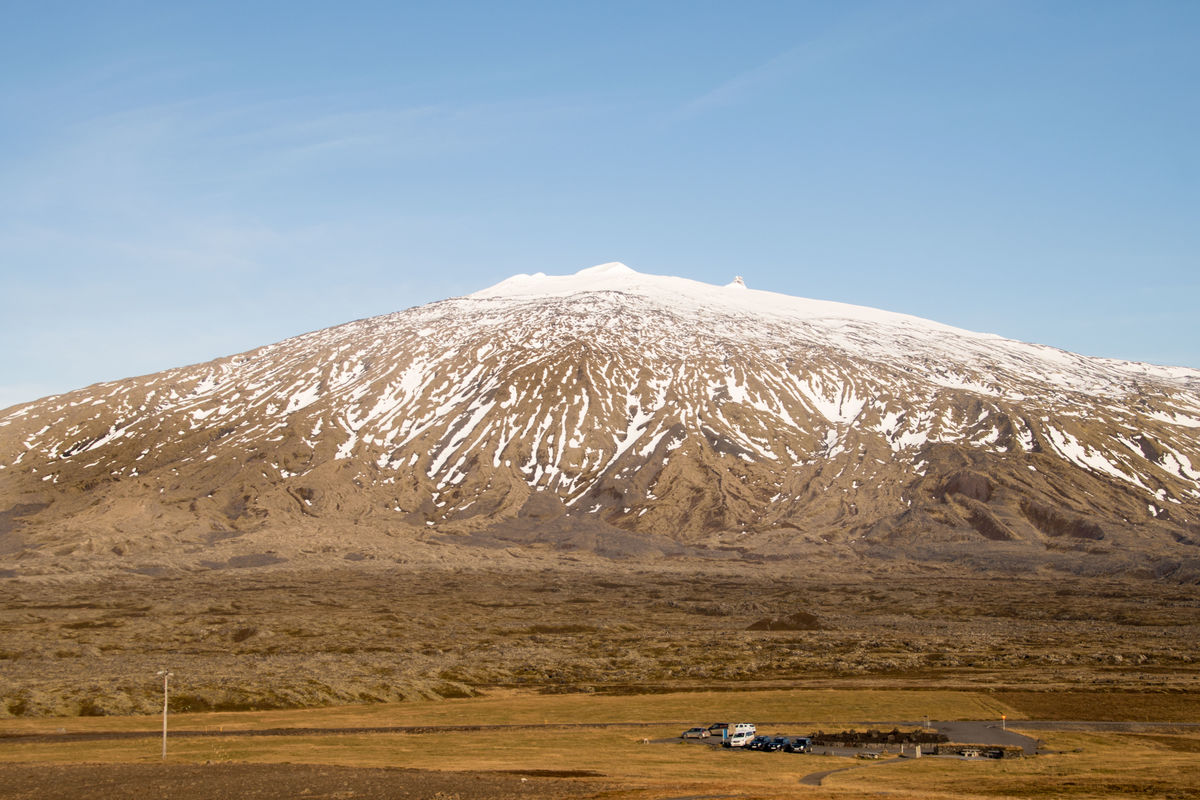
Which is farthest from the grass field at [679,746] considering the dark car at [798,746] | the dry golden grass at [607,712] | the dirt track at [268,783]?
the dirt track at [268,783]

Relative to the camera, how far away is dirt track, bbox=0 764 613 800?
123ft

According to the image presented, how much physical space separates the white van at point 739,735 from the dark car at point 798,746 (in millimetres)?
1983

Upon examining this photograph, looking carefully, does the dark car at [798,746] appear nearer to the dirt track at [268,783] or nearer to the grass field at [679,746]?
the grass field at [679,746]

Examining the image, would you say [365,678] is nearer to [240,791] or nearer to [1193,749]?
[240,791]

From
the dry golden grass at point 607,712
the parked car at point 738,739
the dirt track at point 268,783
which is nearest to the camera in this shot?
the dirt track at point 268,783

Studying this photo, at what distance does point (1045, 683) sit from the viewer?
76875 millimetres

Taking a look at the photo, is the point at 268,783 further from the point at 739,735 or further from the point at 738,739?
the point at 739,735

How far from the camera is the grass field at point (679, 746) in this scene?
4150 cm

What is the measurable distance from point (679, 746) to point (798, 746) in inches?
231

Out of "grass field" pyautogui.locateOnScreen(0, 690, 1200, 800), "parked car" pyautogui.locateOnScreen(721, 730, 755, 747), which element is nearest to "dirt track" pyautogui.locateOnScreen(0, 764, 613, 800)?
"grass field" pyautogui.locateOnScreen(0, 690, 1200, 800)

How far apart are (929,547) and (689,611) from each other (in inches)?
2737

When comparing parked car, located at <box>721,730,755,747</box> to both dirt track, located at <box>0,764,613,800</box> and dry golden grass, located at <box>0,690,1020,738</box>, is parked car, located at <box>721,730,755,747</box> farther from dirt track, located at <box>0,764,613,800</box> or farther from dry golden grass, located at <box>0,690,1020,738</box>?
dirt track, located at <box>0,764,613,800</box>

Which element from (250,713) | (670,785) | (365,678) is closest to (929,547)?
(365,678)

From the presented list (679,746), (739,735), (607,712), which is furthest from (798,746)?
(607,712)
